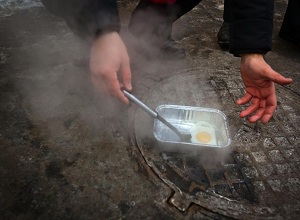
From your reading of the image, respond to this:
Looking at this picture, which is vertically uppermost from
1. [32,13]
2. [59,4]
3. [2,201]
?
[59,4]

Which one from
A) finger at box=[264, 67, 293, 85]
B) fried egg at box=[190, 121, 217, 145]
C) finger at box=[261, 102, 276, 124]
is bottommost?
fried egg at box=[190, 121, 217, 145]

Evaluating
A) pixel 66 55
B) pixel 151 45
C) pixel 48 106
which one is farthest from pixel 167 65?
pixel 48 106

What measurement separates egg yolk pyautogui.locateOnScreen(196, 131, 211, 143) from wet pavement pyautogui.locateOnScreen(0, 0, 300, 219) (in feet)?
0.42

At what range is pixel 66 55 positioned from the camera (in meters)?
2.78

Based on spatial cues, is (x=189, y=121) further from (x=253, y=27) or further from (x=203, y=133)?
(x=253, y=27)

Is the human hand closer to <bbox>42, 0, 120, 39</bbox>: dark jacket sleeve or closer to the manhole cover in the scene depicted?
the manhole cover

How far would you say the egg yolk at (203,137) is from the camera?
75.4 inches

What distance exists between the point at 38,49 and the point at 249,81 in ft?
7.11

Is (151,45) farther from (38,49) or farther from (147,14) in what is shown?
(38,49)

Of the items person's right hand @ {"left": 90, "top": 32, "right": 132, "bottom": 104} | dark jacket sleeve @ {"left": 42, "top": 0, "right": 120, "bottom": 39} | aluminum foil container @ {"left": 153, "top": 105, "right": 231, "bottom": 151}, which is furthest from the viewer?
aluminum foil container @ {"left": 153, "top": 105, "right": 231, "bottom": 151}

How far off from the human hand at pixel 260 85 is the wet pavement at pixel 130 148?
27 centimetres

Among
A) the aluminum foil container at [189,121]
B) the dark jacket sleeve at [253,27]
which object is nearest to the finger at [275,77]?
the dark jacket sleeve at [253,27]

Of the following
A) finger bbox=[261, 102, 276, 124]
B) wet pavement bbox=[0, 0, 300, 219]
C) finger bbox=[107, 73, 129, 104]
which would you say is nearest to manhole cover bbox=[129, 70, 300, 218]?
wet pavement bbox=[0, 0, 300, 219]

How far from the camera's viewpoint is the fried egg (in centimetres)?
191
